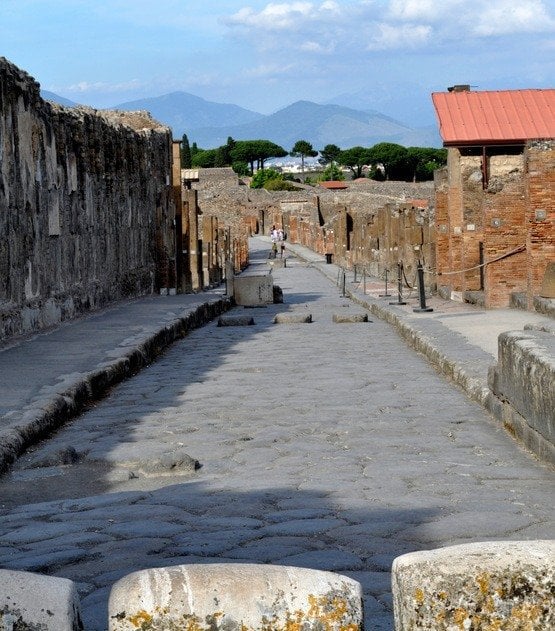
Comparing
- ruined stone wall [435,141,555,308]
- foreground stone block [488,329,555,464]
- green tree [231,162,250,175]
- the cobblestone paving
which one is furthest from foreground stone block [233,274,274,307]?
green tree [231,162,250,175]

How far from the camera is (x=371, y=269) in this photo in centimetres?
3528

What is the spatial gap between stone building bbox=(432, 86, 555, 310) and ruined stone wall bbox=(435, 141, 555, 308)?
0.01 m

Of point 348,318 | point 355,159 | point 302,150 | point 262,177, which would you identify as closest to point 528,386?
point 348,318

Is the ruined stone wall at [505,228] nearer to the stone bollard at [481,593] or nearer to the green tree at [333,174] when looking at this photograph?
the stone bollard at [481,593]

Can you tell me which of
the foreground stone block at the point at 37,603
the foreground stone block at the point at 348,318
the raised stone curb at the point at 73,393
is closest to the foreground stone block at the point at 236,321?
the foreground stone block at the point at 348,318

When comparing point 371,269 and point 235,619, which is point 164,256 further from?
point 235,619

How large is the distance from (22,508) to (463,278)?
49.4 ft

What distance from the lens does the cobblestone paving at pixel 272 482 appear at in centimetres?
422

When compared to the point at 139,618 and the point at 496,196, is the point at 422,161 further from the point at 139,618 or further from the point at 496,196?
the point at 139,618

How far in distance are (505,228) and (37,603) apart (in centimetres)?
1576

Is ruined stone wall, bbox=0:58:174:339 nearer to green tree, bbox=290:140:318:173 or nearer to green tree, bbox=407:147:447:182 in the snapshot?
green tree, bbox=407:147:447:182

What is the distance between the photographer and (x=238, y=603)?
6.37 feet

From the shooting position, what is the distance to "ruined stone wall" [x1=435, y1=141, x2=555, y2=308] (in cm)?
1578

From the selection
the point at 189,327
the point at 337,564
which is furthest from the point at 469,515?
the point at 189,327
